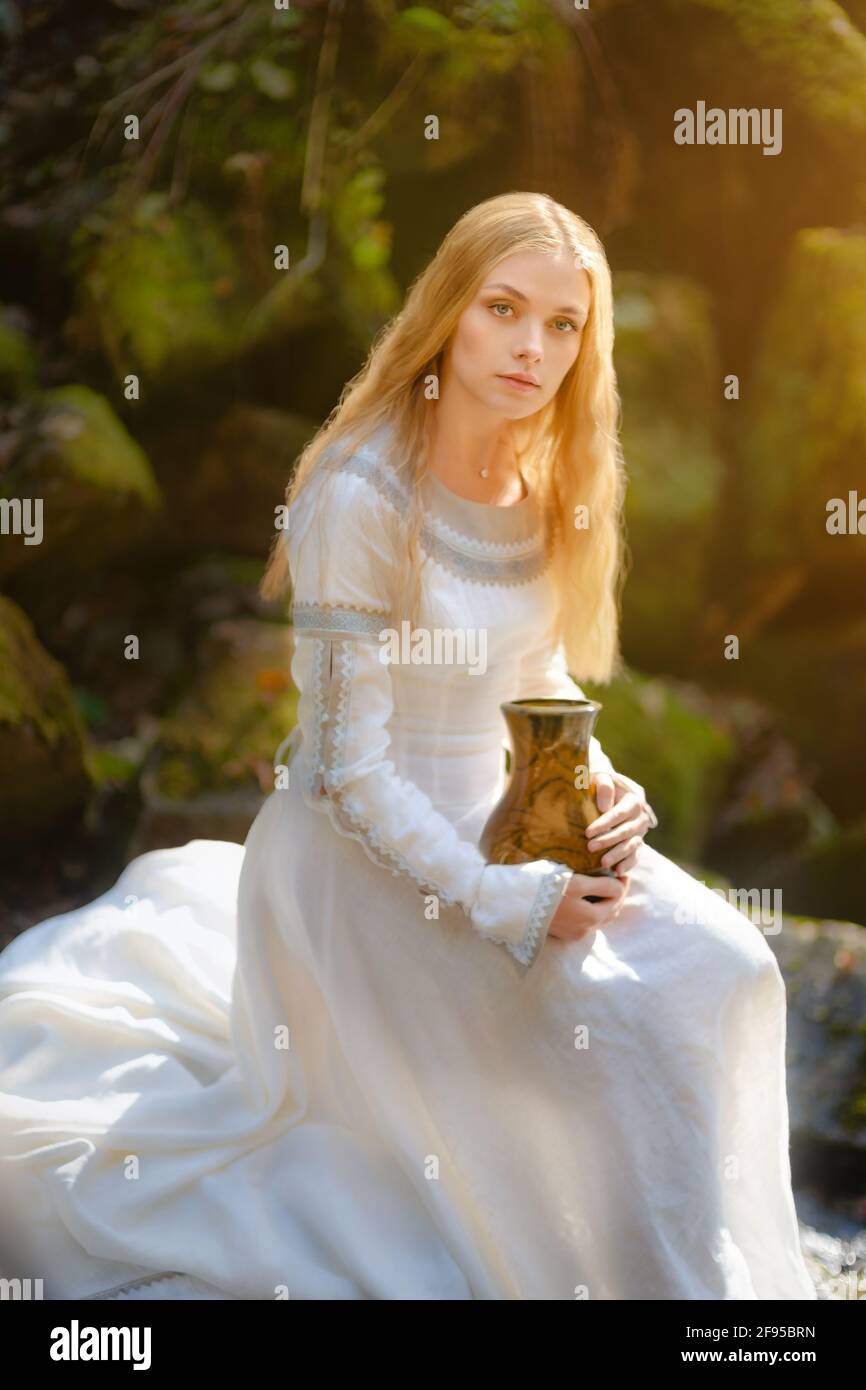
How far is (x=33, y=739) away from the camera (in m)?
4.25

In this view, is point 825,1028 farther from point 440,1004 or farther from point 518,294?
point 518,294

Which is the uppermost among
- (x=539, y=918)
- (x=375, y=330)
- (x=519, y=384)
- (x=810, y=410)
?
(x=375, y=330)

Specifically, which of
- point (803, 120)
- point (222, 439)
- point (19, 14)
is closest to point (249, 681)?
point (222, 439)

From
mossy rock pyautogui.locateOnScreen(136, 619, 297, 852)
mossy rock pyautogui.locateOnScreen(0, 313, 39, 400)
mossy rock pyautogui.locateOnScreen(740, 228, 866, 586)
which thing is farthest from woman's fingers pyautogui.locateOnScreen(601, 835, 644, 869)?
mossy rock pyautogui.locateOnScreen(0, 313, 39, 400)

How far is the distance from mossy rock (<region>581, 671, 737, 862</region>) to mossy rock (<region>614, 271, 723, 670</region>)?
0.30 metres

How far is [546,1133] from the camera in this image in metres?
2.12

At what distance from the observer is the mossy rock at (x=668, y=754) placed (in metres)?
4.77

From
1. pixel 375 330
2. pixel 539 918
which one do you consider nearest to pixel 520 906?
pixel 539 918

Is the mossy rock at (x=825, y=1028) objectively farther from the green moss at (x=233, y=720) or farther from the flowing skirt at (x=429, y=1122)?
the green moss at (x=233, y=720)

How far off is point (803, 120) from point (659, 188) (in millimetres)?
517

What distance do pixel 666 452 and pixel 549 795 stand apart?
321 centimetres

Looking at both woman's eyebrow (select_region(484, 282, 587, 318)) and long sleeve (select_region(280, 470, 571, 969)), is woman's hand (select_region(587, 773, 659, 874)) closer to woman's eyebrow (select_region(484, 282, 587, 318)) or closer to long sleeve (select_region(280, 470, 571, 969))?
long sleeve (select_region(280, 470, 571, 969))

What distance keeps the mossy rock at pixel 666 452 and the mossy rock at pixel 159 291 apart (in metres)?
1.35

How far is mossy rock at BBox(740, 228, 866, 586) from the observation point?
496cm
